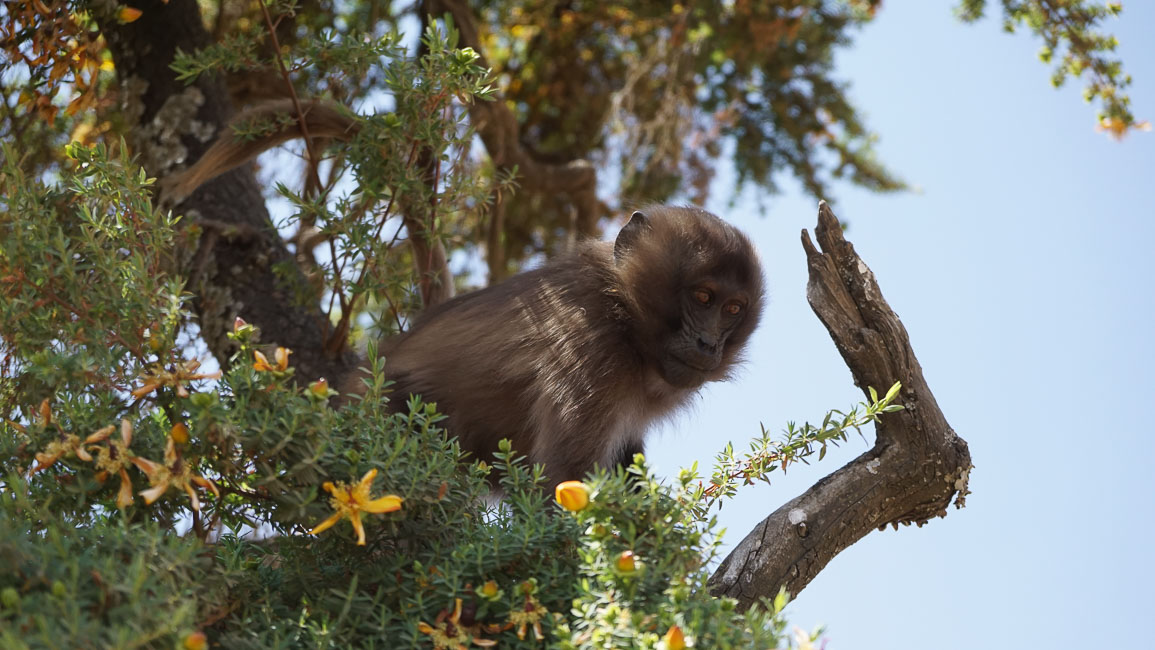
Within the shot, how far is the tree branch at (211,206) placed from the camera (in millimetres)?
5582

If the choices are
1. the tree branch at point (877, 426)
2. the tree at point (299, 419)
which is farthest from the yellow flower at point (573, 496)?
the tree branch at point (877, 426)

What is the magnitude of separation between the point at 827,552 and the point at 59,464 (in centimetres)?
261

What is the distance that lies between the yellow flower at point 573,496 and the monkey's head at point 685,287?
2091 millimetres

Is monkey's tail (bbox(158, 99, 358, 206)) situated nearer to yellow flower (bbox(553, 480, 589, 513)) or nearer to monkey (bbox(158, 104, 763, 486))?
monkey (bbox(158, 104, 763, 486))

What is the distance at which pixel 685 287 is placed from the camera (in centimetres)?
485

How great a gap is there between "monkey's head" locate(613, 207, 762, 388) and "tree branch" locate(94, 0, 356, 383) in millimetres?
1668

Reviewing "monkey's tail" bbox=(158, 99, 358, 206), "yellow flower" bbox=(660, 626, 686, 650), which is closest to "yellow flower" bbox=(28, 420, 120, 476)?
"yellow flower" bbox=(660, 626, 686, 650)

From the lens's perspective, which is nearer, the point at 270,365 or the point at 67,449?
the point at 67,449

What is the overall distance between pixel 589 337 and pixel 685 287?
552mm

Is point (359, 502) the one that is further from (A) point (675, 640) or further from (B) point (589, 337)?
(B) point (589, 337)

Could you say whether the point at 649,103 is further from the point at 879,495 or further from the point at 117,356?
the point at 117,356

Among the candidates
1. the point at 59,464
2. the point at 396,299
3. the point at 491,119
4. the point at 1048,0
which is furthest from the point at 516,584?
the point at 1048,0

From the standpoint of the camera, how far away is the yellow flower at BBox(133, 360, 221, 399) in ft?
8.61

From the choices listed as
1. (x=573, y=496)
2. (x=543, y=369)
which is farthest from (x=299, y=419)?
(x=543, y=369)
